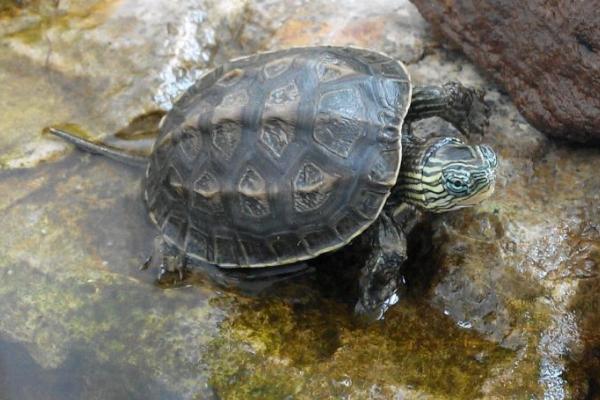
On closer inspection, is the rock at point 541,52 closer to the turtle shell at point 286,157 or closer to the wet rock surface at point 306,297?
the wet rock surface at point 306,297

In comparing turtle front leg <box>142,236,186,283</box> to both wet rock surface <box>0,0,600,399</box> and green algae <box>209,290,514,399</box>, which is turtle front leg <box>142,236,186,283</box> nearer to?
wet rock surface <box>0,0,600,399</box>

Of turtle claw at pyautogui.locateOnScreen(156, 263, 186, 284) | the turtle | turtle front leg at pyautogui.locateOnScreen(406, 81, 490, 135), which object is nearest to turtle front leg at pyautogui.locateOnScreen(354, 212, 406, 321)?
the turtle

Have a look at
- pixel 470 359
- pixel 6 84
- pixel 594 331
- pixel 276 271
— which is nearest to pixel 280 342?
pixel 276 271

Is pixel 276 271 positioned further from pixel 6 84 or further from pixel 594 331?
pixel 6 84

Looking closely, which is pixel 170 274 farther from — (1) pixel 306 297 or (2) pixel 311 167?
(2) pixel 311 167

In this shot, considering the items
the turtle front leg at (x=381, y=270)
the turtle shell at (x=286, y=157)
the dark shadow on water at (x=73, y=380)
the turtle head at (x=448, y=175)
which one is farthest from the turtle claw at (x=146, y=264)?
the turtle head at (x=448, y=175)

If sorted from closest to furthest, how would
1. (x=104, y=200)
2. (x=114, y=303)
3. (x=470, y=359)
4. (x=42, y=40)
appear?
(x=470, y=359)
(x=114, y=303)
(x=104, y=200)
(x=42, y=40)
